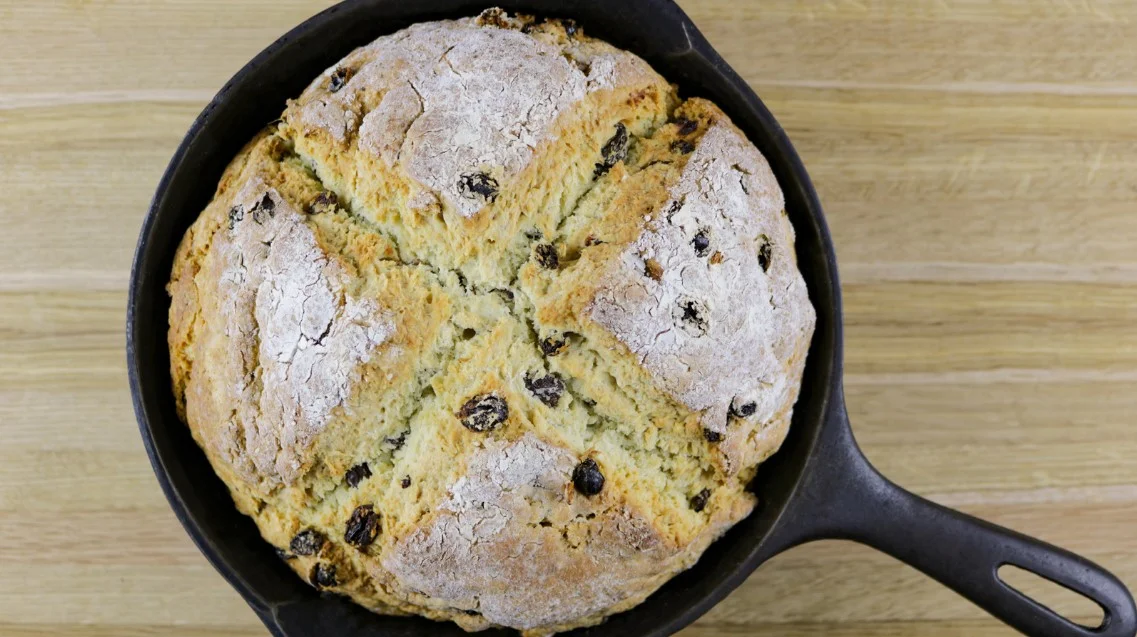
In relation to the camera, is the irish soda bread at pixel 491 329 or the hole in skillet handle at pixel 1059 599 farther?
the hole in skillet handle at pixel 1059 599

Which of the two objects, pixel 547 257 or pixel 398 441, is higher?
pixel 547 257

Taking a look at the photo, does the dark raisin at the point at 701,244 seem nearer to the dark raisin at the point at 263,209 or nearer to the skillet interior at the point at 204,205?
the skillet interior at the point at 204,205

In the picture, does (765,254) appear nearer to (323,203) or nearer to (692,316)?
(692,316)

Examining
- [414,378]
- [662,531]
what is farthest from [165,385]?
[662,531]

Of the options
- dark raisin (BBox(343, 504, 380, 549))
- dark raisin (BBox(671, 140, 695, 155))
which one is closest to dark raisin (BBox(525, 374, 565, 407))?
dark raisin (BBox(343, 504, 380, 549))

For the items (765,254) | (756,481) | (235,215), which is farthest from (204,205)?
(756,481)

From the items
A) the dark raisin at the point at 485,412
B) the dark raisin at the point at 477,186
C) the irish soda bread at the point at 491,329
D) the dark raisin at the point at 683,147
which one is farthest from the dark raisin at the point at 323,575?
the dark raisin at the point at 683,147

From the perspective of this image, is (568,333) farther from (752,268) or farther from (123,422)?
(123,422)
